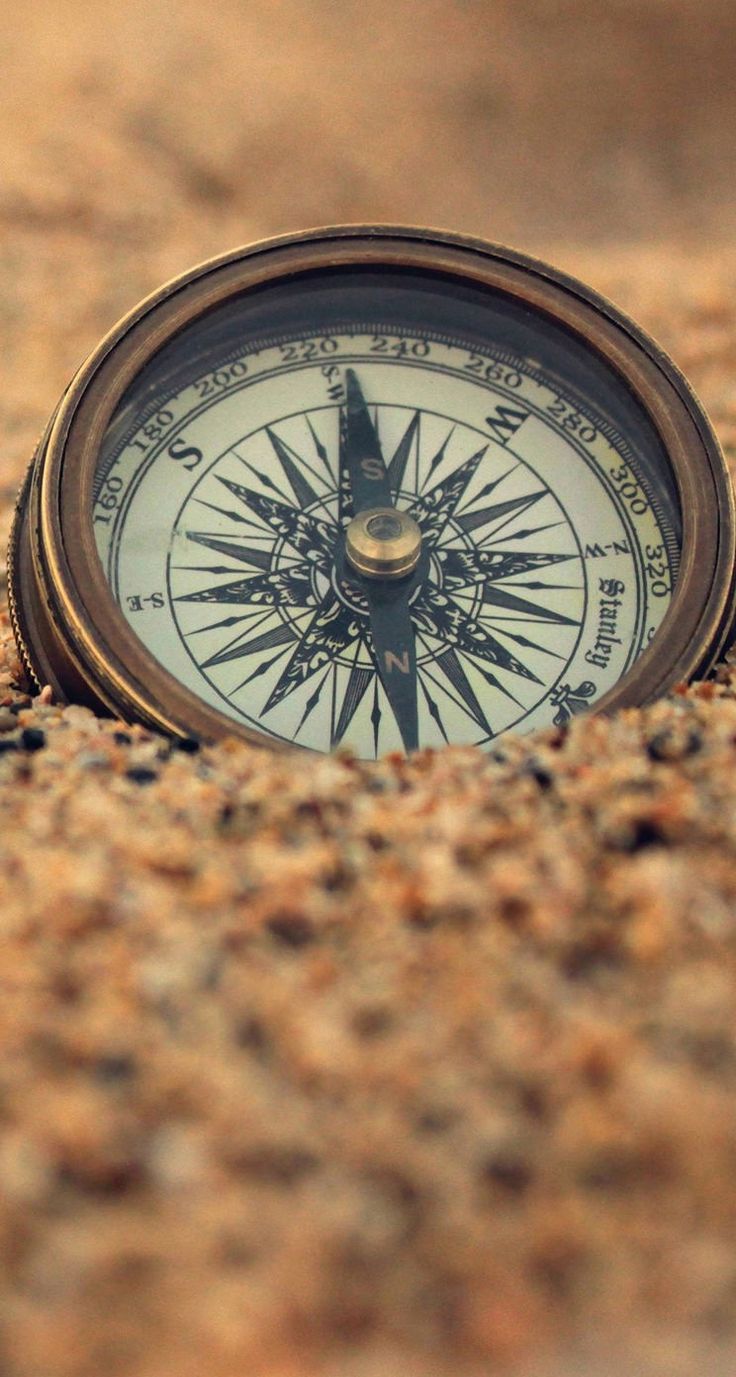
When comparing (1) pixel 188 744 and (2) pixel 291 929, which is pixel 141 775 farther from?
(2) pixel 291 929

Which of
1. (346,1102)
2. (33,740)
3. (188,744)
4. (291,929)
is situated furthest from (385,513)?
(346,1102)

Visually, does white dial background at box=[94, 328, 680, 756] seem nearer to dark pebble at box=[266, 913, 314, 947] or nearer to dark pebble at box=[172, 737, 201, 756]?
dark pebble at box=[172, 737, 201, 756]

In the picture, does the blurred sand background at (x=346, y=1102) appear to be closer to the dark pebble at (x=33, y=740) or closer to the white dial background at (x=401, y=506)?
the dark pebble at (x=33, y=740)

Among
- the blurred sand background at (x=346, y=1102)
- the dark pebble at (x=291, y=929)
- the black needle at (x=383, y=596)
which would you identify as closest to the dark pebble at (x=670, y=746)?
the blurred sand background at (x=346, y=1102)

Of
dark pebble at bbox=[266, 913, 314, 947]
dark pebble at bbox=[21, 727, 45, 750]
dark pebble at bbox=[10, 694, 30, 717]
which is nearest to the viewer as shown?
dark pebble at bbox=[266, 913, 314, 947]

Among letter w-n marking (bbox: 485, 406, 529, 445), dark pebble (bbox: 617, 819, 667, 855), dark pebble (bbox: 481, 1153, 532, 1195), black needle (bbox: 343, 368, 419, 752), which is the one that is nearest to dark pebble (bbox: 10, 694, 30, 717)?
black needle (bbox: 343, 368, 419, 752)

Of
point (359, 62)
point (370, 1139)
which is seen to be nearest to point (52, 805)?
point (370, 1139)
